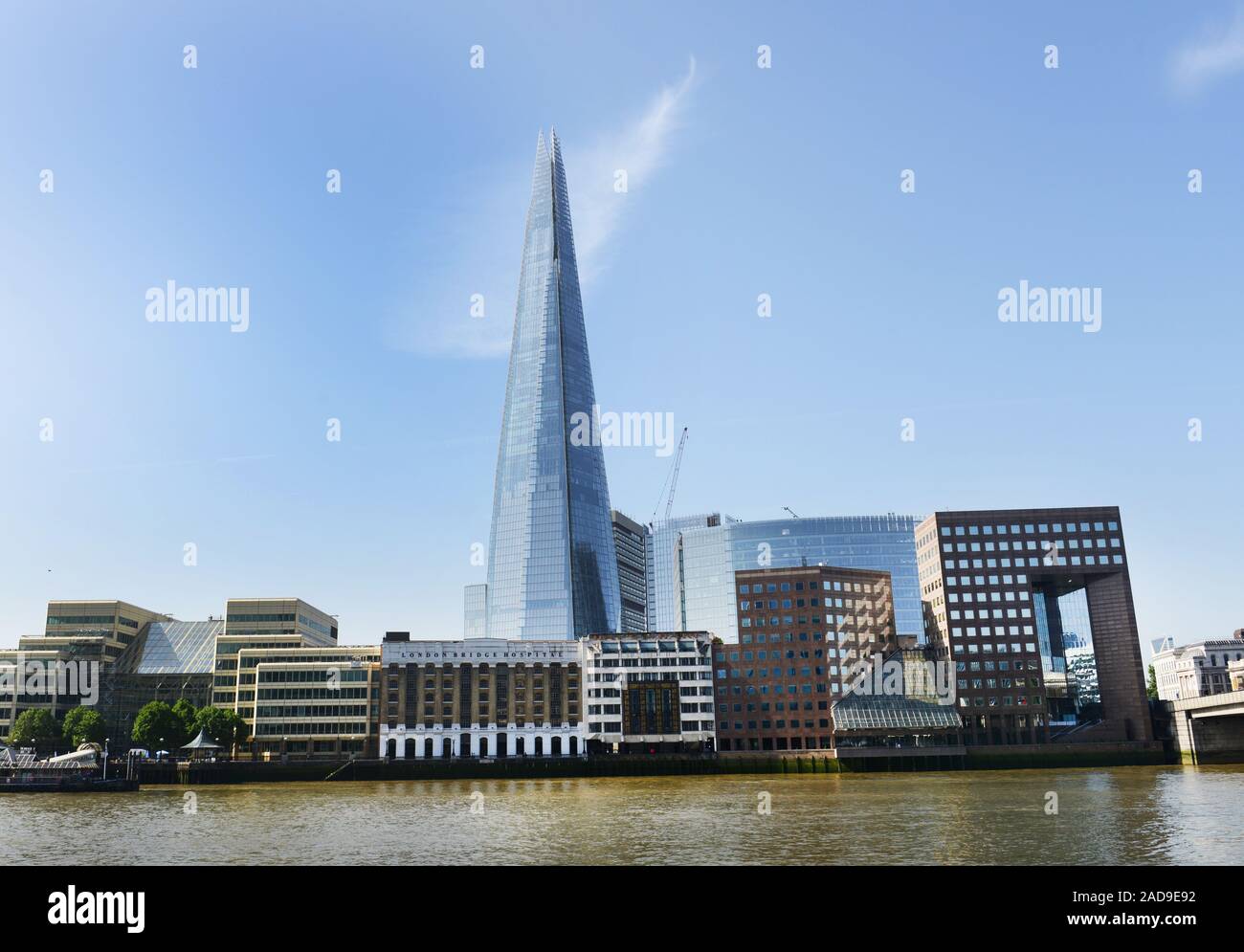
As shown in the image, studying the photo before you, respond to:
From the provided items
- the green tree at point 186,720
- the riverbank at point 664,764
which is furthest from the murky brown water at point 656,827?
the green tree at point 186,720

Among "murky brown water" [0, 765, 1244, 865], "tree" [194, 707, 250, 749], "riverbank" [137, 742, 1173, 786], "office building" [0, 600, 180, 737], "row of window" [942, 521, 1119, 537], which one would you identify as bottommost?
"riverbank" [137, 742, 1173, 786]

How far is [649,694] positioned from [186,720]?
69548 mm

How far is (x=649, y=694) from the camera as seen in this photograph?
6329 inches

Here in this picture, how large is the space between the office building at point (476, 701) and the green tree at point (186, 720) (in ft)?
94.2

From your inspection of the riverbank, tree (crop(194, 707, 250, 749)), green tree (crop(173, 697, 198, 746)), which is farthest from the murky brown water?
tree (crop(194, 707, 250, 749))

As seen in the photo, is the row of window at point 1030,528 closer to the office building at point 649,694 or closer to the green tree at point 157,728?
the office building at point 649,694

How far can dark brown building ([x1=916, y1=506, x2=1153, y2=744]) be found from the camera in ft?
556

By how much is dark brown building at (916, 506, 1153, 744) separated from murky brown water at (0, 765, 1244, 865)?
246ft

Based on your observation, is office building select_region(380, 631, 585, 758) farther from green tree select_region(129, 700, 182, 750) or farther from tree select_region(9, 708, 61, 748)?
tree select_region(9, 708, 61, 748)
